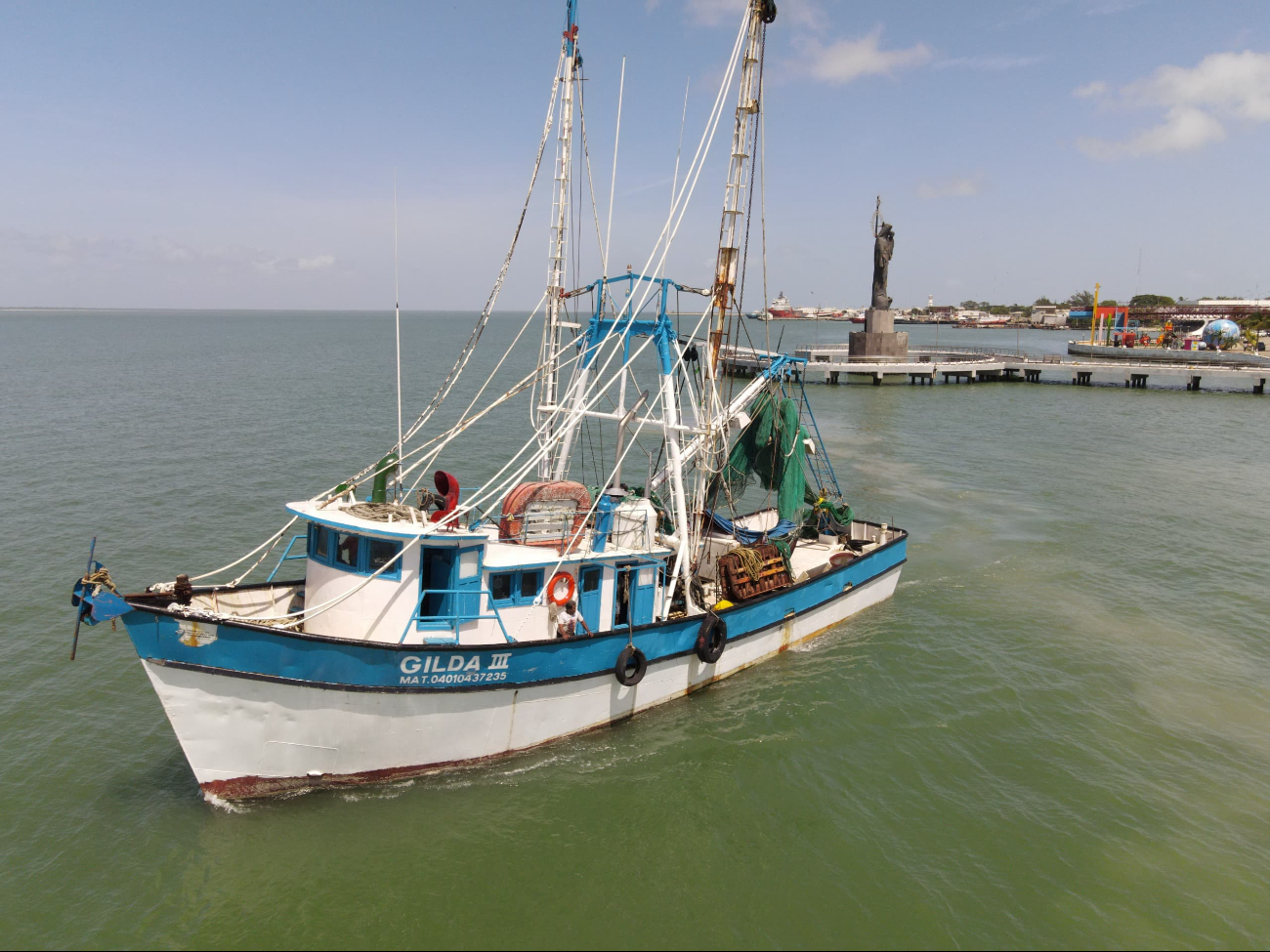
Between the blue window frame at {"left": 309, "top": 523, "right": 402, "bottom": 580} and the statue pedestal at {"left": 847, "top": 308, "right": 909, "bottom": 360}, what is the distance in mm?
73273

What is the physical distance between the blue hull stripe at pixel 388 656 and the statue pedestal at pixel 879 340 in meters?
70.0

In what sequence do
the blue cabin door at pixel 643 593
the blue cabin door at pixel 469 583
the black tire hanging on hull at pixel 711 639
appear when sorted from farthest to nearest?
the black tire hanging on hull at pixel 711 639 → the blue cabin door at pixel 643 593 → the blue cabin door at pixel 469 583

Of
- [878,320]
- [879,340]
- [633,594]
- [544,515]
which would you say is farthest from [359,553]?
[878,320]

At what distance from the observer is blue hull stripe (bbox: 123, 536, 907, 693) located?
437 inches

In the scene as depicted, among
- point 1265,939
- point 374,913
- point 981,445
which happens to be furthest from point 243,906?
point 981,445

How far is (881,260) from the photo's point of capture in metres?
81.9

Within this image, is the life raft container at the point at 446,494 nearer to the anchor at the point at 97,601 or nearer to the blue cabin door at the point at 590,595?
the blue cabin door at the point at 590,595

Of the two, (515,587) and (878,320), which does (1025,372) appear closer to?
(878,320)

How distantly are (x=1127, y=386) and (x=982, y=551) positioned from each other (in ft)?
203

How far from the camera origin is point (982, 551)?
26219mm

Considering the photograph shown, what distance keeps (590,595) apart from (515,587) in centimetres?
160

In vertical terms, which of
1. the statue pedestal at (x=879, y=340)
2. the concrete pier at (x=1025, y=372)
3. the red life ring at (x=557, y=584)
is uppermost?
the statue pedestal at (x=879, y=340)

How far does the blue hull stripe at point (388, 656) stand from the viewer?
36.4 feet

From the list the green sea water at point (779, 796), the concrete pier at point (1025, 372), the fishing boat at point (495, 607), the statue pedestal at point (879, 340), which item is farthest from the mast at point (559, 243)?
the statue pedestal at point (879, 340)
